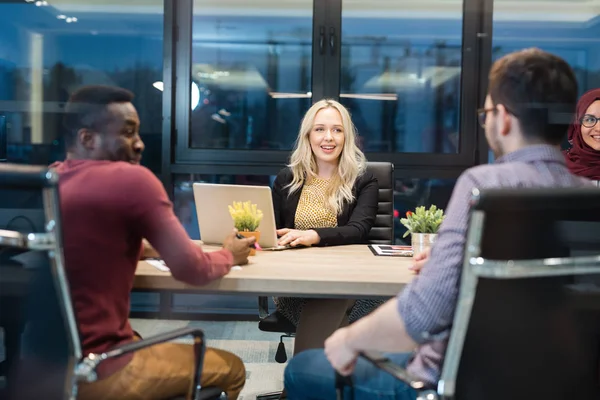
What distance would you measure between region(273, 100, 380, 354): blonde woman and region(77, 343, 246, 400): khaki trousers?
3.14 feet

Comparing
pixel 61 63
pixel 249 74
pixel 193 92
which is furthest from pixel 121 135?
pixel 61 63

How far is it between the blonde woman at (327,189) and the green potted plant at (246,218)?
51 centimetres

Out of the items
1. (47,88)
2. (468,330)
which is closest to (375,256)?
(468,330)

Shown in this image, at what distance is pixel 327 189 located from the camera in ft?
10.5

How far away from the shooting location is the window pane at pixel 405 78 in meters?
4.76

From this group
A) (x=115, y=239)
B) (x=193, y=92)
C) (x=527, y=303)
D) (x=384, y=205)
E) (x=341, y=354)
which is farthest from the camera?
(x=193, y=92)

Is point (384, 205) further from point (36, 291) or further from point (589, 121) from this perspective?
point (36, 291)

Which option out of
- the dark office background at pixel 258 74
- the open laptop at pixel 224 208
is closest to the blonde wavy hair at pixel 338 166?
the open laptop at pixel 224 208

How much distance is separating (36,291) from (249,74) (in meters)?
3.65

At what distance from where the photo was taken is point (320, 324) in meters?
2.50

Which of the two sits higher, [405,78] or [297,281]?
[405,78]

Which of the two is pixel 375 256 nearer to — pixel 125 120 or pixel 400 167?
pixel 125 120

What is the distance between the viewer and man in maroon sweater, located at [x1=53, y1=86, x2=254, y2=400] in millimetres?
1620

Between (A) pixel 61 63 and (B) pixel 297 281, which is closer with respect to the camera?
(B) pixel 297 281
